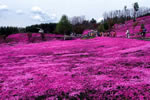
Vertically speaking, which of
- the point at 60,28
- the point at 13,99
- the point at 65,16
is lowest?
the point at 13,99

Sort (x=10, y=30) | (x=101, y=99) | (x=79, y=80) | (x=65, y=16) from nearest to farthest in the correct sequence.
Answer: (x=101, y=99)
(x=79, y=80)
(x=65, y=16)
(x=10, y=30)

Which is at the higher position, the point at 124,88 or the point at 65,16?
the point at 65,16

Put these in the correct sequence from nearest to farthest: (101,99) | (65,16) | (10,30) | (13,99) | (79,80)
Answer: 1. (101,99)
2. (13,99)
3. (79,80)
4. (65,16)
5. (10,30)

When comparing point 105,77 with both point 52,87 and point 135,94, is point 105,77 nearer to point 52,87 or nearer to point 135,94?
point 135,94

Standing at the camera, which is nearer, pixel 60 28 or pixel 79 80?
pixel 79 80

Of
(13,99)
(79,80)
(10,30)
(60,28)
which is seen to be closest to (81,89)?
(79,80)

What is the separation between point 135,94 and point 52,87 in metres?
3.22

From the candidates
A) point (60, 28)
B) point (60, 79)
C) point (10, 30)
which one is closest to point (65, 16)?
point (60, 28)

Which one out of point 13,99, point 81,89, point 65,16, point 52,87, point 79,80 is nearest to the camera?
point 13,99

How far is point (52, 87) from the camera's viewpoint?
549 centimetres

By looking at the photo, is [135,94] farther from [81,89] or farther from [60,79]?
[60,79]

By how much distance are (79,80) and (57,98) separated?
1745 mm

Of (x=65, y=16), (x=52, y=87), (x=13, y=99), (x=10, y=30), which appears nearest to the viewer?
(x=13, y=99)

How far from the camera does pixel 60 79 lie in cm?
636
